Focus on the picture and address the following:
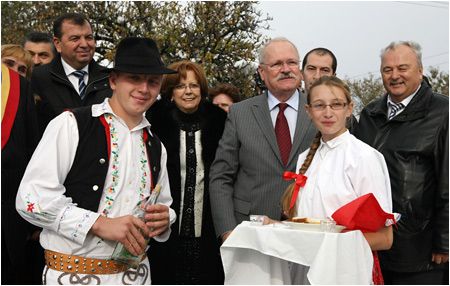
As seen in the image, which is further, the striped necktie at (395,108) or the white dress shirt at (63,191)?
the striped necktie at (395,108)

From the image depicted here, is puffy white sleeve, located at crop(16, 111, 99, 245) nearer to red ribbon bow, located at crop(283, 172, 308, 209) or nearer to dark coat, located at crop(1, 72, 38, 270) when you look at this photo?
dark coat, located at crop(1, 72, 38, 270)

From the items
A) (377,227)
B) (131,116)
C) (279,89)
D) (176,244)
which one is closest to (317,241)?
(377,227)

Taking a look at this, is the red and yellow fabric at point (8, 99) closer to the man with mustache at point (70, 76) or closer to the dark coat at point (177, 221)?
the man with mustache at point (70, 76)

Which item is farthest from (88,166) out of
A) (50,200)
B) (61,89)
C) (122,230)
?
(61,89)

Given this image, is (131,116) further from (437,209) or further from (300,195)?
(437,209)

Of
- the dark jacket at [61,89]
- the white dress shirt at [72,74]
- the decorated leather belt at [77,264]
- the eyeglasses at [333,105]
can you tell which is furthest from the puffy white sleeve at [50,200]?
the white dress shirt at [72,74]

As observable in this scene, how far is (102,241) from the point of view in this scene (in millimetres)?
2479

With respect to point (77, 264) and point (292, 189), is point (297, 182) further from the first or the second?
point (77, 264)

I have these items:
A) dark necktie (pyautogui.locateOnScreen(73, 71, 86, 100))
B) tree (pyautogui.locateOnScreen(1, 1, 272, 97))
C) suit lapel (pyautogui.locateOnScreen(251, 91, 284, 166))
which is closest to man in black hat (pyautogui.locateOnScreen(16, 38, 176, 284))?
suit lapel (pyautogui.locateOnScreen(251, 91, 284, 166))

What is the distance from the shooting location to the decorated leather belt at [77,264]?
243 centimetres

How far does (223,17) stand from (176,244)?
11874 mm

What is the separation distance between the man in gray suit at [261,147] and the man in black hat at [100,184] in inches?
34.0

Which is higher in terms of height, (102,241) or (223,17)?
(223,17)

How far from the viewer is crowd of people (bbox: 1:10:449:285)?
2.47m
